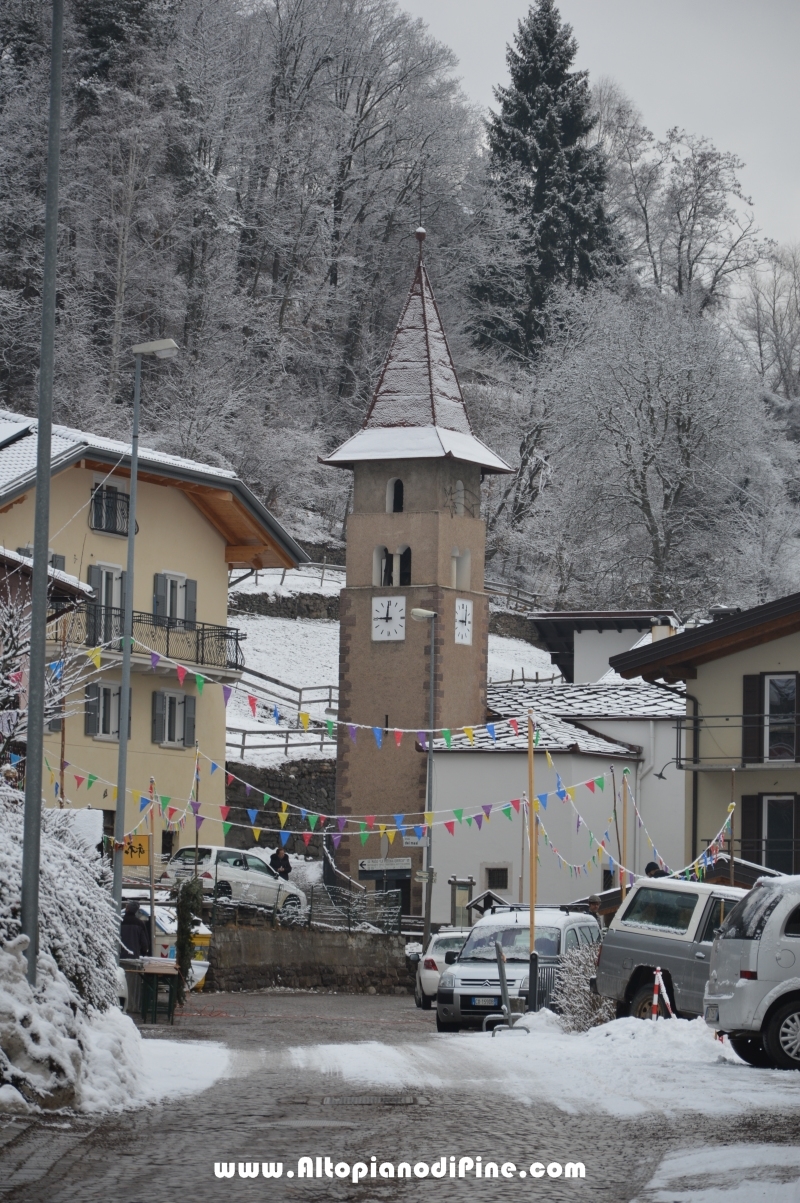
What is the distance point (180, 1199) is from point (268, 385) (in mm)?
66510

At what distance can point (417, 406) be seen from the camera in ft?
180

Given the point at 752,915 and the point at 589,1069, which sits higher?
the point at 752,915

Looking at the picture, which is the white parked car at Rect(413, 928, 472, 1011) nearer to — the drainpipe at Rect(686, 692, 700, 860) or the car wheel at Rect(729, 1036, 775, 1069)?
the drainpipe at Rect(686, 692, 700, 860)

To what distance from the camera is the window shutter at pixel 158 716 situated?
155 ft

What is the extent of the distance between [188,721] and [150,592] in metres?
3.40

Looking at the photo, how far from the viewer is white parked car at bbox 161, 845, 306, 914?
40094 mm

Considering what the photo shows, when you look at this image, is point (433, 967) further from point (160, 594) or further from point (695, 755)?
point (160, 594)

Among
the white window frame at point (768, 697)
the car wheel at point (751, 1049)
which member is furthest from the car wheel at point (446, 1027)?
the white window frame at point (768, 697)

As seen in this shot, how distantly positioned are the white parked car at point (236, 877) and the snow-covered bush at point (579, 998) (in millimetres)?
16148

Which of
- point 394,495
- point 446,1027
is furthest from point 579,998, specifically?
point 394,495

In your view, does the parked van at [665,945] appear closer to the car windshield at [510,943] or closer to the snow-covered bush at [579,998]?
the snow-covered bush at [579,998]

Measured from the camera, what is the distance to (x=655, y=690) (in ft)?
174

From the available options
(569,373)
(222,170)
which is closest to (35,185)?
(222,170)

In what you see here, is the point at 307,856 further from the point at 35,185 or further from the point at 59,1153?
the point at 59,1153
